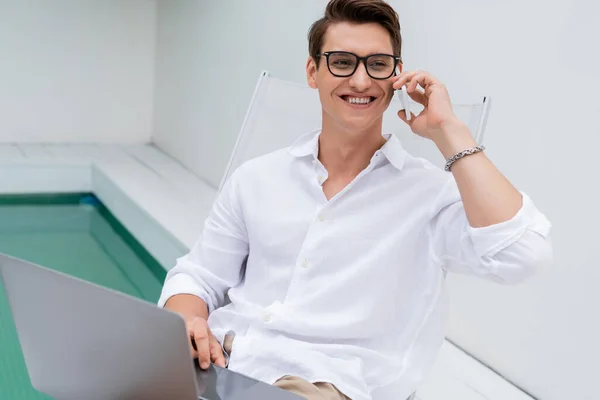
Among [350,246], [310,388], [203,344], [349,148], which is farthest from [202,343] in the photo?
[349,148]

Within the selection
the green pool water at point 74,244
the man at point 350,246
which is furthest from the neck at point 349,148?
the green pool water at point 74,244

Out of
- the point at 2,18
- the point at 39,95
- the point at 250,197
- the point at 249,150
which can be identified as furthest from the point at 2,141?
the point at 250,197

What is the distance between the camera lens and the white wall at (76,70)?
5.01m

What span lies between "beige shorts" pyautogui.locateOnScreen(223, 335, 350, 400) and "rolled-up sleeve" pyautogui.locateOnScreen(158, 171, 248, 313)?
0.30 metres

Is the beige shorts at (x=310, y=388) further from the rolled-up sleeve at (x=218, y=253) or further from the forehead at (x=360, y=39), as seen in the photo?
the forehead at (x=360, y=39)

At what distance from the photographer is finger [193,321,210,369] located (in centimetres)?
128

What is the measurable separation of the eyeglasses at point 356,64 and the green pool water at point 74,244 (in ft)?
5.35

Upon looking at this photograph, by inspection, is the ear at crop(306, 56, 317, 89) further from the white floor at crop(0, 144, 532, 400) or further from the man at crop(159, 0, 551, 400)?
the white floor at crop(0, 144, 532, 400)

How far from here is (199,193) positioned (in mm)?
4145

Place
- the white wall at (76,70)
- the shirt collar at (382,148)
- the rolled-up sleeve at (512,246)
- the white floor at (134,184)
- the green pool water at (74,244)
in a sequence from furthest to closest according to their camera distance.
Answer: the white wall at (76,70)
the white floor at (134,184)
the green pool water at (74,244)
the shirt collar at (382,148)
the rolled-up sleeve at (512,246)

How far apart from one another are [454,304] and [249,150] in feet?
2.90

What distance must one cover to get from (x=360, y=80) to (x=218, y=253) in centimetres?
46

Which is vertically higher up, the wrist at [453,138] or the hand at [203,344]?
the wrist at [453,138]

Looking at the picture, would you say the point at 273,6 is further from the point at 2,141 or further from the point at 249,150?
the point at 2,141
